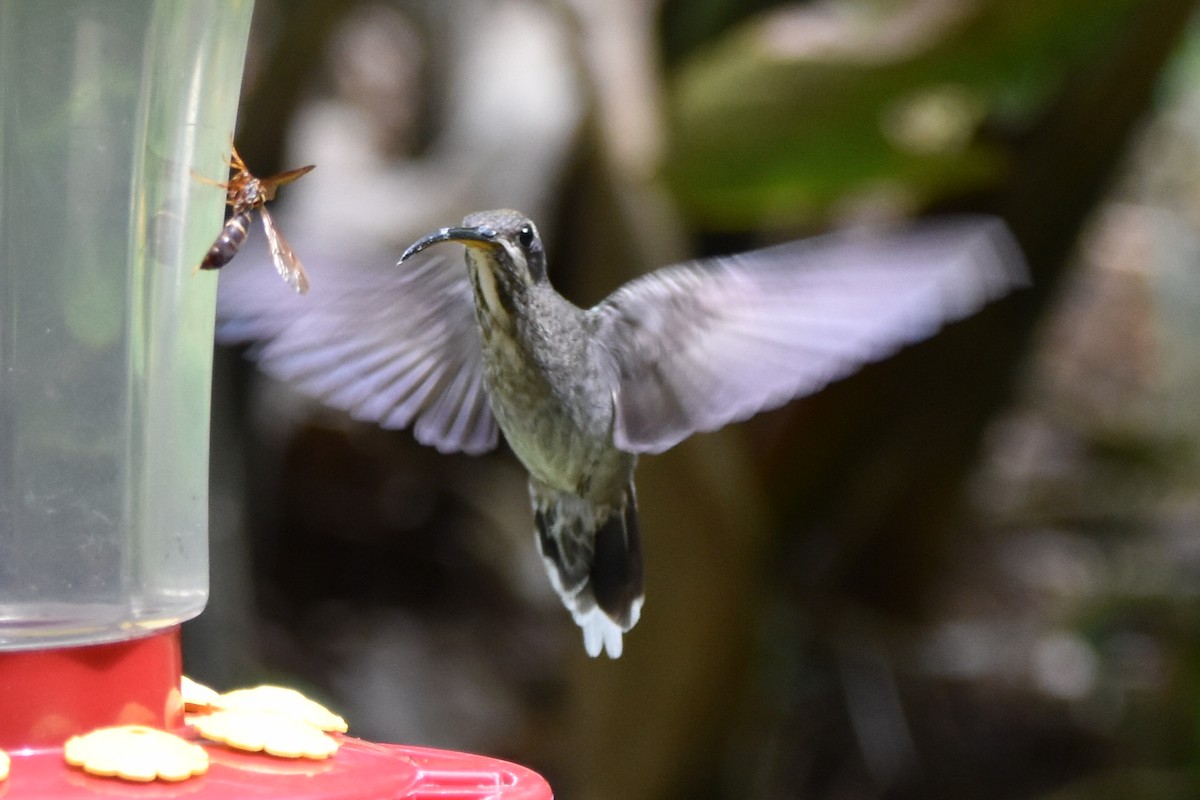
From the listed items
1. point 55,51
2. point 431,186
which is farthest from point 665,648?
point 55,51

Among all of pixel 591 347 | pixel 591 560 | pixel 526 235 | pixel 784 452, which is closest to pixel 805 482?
pixel 784 452

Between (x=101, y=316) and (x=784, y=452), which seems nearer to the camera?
(x=101, y=316)

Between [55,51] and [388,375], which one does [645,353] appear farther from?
[55,51]

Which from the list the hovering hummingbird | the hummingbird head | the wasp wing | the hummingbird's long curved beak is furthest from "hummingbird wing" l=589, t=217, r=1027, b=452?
the wasp wing

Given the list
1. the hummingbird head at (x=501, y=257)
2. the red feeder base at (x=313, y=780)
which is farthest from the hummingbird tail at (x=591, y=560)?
the red feeder base at (x=313, y=780)

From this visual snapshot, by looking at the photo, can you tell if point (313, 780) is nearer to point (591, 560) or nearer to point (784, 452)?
point (591, 560)

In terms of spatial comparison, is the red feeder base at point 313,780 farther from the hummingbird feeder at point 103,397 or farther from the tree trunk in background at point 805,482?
the tree trunk in background at point 805,482

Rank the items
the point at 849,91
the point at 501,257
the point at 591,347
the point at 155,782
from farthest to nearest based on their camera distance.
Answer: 1. the point at 849,91
2. the point at 591,347
3. the point at 501,257
4. the point at 155,782
